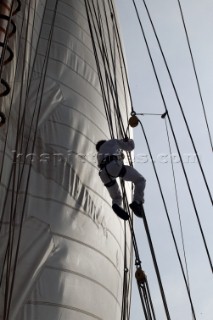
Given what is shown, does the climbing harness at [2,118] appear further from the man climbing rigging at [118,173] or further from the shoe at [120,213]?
the shoe at [120,213]

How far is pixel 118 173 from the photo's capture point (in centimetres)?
397

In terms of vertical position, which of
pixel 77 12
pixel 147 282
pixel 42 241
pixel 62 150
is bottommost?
pixel 147 282

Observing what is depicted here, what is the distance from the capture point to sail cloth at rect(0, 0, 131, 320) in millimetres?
3473

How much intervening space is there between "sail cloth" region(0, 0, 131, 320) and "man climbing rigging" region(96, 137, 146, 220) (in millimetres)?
409

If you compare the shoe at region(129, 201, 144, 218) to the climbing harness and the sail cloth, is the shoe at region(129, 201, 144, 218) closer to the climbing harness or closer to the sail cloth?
the sail cloth

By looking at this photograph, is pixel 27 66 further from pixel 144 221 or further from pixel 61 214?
pixel 144 221

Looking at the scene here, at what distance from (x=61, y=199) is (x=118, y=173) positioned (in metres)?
0.58

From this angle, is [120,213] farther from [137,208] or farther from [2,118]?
[2,118]

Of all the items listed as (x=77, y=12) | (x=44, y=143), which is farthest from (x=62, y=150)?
(x=77, y=12)

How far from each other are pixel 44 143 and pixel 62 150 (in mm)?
180

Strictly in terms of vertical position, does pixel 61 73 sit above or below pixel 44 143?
above

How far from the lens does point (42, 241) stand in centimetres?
371

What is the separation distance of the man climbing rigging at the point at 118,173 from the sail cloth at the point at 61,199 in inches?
16.1

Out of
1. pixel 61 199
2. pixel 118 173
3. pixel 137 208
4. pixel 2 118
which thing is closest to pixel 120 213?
pixel 137 208
